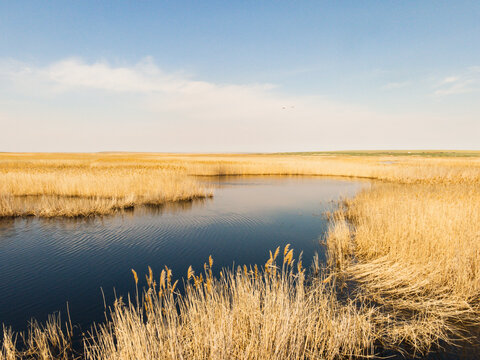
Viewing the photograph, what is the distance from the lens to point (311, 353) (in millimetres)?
3463

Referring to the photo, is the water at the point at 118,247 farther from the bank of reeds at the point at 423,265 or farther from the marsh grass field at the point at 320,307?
the bank of reeds at the point at 423,265

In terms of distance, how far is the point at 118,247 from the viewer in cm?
869

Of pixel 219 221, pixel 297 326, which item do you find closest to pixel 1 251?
pixel 219 221

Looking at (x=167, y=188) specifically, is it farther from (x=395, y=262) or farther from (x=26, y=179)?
(x=395, y=262)

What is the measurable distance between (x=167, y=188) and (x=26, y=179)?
9.77 m

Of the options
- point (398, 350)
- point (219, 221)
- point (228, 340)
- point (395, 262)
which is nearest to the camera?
point (228, 340)

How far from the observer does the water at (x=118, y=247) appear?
18.2 ft

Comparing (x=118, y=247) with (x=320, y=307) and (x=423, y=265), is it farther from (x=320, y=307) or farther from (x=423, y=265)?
(x=423, y=265)

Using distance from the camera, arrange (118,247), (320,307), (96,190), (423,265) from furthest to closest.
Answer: (96,190) → (118,247) → (423,265) → (320,307)

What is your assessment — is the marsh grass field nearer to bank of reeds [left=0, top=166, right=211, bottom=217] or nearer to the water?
the water

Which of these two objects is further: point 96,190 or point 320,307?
point 96,190

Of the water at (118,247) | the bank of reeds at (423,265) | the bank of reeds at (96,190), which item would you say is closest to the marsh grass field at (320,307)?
the bank of reeds at (423,265)

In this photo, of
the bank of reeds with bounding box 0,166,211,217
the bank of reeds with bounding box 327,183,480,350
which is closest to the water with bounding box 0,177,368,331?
the bank of reeds with bounding box 327,183,480,350

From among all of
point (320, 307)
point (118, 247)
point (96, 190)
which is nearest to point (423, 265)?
point (320, 307)
